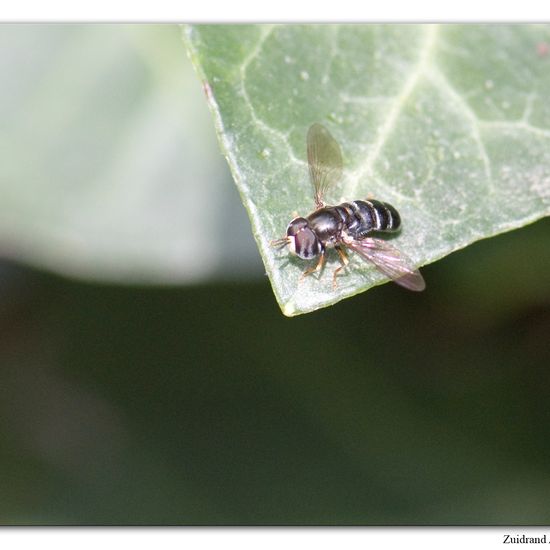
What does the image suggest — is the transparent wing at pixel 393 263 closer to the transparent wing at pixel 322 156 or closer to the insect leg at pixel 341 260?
the insect leg at pixel 341 260

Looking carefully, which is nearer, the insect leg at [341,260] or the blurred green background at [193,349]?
the insect leg at [341,260]

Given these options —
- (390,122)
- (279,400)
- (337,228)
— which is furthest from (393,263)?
(279,400)

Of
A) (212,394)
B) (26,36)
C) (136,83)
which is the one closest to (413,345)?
(212,394)

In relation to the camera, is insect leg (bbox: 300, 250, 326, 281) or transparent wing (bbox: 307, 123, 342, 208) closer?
insect leg (bbox: 300, 250, 326, 281)

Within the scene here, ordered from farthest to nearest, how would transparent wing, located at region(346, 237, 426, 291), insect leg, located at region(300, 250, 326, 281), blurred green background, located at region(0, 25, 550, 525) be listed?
blurred green background, located at region(0, 25, 550, 525), transparent wing, located at region(346, 237, 426, 291), insect leg, located at region(300, 250, 326, 281)

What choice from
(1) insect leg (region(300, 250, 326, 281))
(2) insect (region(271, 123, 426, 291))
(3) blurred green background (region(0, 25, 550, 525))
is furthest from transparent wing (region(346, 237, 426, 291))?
(3) blurred green background (region(0, 25, 550, 525))

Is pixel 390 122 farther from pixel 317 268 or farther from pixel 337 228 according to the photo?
pixel 317 268

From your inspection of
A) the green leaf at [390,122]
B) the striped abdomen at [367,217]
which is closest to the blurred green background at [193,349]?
the striped abdomen at [367,217]

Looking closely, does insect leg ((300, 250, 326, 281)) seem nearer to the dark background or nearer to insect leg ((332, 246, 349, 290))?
insect leg ((332, 246, 349, 290))
